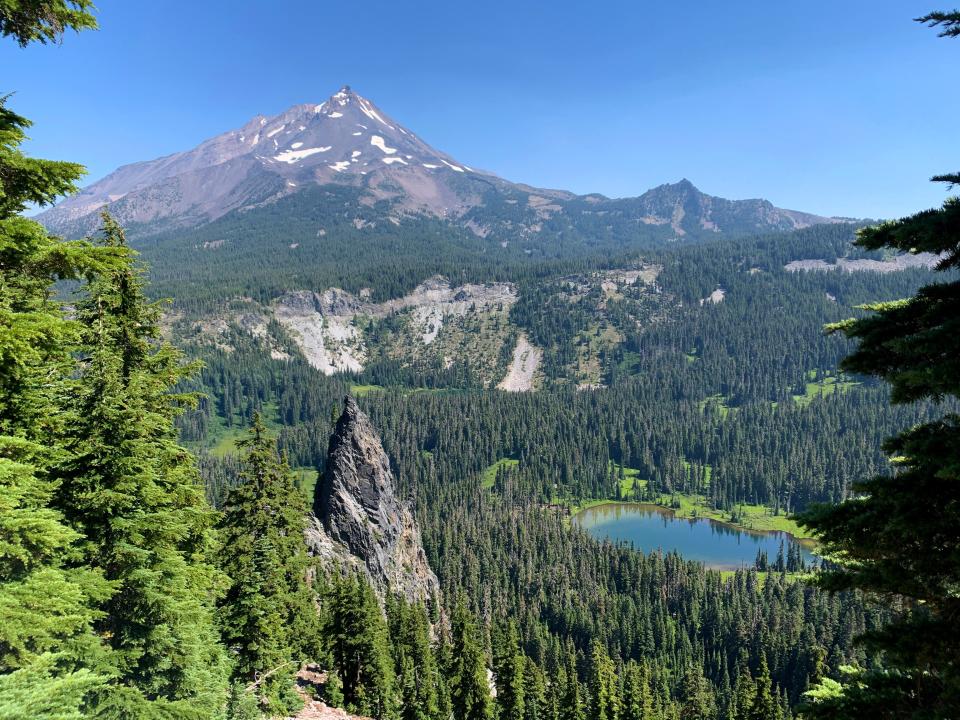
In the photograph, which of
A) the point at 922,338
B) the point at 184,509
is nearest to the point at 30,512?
the point at 184,509

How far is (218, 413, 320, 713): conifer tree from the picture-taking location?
34125 mm

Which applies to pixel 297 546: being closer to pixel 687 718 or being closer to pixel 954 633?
pixel 954 633

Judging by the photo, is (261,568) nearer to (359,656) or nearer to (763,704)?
(359,656)

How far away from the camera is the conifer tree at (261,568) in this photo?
112 feet

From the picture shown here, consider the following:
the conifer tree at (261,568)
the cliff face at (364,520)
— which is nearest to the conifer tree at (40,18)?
the conifer tree at (261,568)

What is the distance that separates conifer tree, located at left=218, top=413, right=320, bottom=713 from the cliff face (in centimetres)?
5479

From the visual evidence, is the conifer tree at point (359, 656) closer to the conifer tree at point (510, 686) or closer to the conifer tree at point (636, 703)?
the conifer tree at point (510, 686)

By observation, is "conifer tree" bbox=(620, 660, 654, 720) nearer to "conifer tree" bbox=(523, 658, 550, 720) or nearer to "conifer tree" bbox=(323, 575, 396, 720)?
"conifer tree" bbox=(523, 658, 550, 720)

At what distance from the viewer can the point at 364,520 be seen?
10706 centimetres

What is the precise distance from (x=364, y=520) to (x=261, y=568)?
7381 cm

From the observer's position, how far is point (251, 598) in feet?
112

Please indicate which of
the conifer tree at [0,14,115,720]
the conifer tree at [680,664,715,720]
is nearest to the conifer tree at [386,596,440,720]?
the conifer tree at [680,664,715,720]

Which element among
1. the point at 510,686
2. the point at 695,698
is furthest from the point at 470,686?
the point at 695,698

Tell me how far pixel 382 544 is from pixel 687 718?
191 ft
